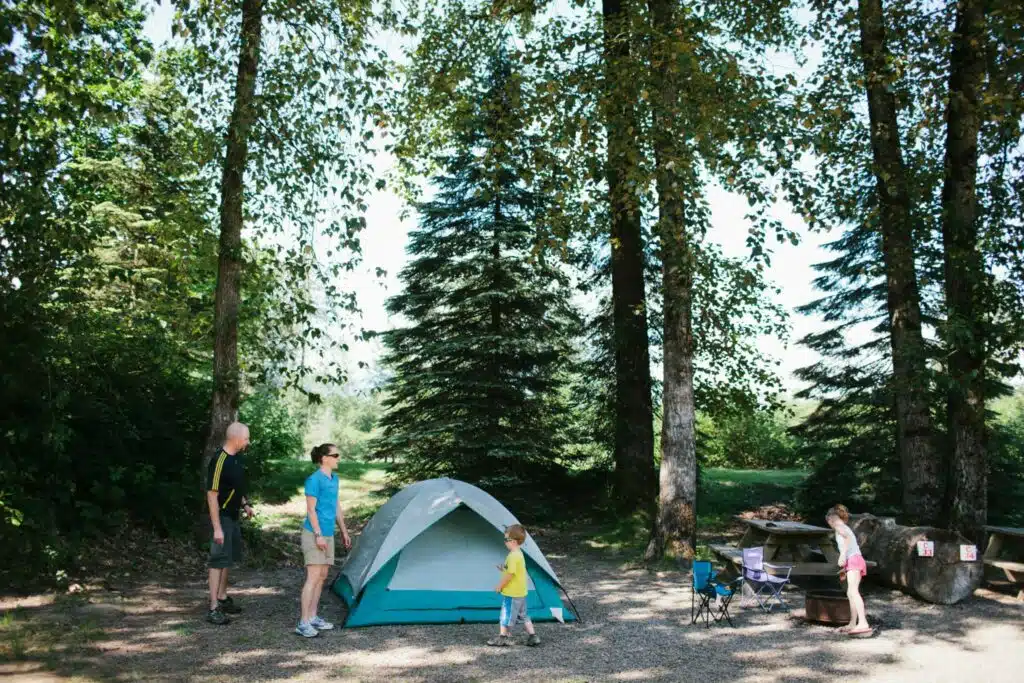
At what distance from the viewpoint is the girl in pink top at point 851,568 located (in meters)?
7.68

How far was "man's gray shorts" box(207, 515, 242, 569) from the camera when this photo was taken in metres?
7.69

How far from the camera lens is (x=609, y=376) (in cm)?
1800

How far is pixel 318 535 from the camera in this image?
24.2 ft

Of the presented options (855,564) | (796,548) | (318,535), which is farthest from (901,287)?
(318,535)

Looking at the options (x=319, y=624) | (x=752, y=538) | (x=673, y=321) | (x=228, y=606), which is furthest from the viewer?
(x=673, y=321)

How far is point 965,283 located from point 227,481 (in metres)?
10.1

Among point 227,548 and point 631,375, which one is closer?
point 227,548

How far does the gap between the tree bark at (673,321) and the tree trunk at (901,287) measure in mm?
2949

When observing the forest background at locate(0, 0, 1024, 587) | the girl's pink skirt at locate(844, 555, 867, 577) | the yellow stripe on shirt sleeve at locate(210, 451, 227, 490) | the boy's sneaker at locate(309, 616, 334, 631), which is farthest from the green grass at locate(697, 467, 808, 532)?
the yellow stripe on shirt sleeve at locate(210, 451, 227, 490)

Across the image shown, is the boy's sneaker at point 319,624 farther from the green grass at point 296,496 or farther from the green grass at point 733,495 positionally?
the green grass at point 733,495

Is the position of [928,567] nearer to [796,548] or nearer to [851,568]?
[796,548]

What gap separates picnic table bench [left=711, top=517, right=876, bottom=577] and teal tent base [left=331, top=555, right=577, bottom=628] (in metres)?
2.55

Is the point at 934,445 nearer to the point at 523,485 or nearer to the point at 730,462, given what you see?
the point at 523,485

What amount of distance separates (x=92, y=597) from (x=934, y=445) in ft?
37.3
